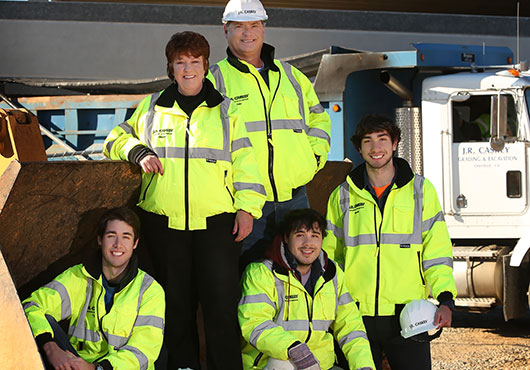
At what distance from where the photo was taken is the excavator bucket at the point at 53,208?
3809 mm

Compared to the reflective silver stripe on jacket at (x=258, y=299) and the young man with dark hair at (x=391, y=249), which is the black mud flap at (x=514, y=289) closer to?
the young man with dark hair at (x=391, y=249)

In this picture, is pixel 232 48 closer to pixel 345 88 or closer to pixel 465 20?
pixel 345 88

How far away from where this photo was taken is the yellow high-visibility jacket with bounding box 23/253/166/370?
3.78m

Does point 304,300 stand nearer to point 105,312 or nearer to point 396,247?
point 396,247

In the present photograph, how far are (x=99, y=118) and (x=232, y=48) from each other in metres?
4.41

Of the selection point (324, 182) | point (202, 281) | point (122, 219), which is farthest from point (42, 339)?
point (324, 182)

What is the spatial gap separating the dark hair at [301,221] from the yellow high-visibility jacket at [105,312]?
716mm

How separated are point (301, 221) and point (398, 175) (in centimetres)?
55

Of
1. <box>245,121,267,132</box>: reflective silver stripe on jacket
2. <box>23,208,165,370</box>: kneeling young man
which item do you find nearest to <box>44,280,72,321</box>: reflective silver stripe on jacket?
<box>23,208,165,370</box>: kneeling young man

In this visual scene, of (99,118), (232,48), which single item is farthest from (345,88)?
(232,48)

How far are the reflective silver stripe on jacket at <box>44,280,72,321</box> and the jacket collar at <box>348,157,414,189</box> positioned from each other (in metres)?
1.50

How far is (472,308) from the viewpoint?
27.8 feet

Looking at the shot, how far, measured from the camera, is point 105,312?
3826mm

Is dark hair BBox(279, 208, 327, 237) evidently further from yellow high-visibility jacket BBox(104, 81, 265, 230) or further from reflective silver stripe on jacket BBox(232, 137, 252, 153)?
reflective silver stripe on jacket BBox(232, 137, 252, 153)
